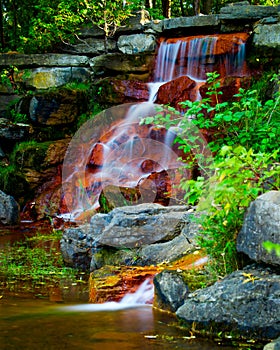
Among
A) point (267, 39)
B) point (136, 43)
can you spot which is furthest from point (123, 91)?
point (267, 39)

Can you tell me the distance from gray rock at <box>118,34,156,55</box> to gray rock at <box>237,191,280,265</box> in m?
11.8

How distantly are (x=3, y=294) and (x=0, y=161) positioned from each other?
891 cm

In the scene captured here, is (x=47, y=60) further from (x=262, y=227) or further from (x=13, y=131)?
(x=262, y=227)

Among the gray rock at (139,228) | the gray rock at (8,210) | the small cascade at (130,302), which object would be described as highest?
the gray rock at (139,228)

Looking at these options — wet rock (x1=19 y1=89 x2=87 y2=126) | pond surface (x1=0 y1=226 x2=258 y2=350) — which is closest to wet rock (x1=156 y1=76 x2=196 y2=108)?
wet rock (x1=19 y1=89 x2=87 y2=126)

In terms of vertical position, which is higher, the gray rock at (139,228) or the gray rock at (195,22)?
the gray rock at (195,22)

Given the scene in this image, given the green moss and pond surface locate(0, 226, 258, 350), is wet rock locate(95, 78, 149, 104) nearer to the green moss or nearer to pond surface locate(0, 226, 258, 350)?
the green moss

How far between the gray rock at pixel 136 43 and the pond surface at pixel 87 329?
11.5m

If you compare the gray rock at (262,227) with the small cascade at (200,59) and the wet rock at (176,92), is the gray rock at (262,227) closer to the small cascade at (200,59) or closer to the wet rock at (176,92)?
the wet rock at (176,92)

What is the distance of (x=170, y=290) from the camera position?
156 inches

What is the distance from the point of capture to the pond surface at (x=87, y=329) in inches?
125

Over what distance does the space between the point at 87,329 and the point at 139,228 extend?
2416mm

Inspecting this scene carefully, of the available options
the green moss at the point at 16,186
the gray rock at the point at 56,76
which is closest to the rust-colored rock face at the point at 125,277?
the green moss at the point at 16,186

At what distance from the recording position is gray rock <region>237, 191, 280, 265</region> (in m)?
3.28
